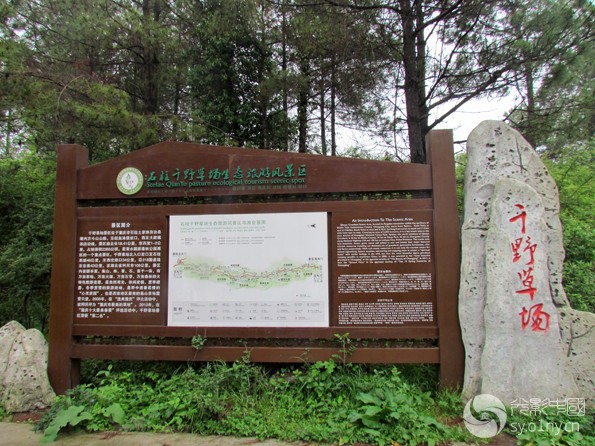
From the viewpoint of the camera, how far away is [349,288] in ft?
13.4

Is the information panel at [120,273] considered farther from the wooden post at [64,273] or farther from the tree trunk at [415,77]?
the tree trunk at [415,77]

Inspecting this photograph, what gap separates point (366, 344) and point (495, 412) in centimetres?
131

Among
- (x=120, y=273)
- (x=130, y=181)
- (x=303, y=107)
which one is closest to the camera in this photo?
(x=120, y=273)

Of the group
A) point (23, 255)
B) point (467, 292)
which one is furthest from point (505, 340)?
point (23, 255)

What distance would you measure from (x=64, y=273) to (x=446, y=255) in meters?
4.35

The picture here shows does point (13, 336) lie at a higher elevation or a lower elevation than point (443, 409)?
higher

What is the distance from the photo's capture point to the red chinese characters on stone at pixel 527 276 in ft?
11.9

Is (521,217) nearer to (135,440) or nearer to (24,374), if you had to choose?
(135,440)

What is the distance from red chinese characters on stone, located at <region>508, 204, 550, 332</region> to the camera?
362 cm

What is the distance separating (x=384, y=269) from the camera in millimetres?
4078

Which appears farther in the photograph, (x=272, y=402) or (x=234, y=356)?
(x=234, y=356)

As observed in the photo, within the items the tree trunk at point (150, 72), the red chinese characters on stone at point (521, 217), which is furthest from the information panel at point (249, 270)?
the tree trunk at point (150, 72)

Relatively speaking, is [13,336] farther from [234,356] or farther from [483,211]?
[483,211]

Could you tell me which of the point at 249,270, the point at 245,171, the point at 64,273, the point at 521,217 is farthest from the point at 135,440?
the point at 521,217
